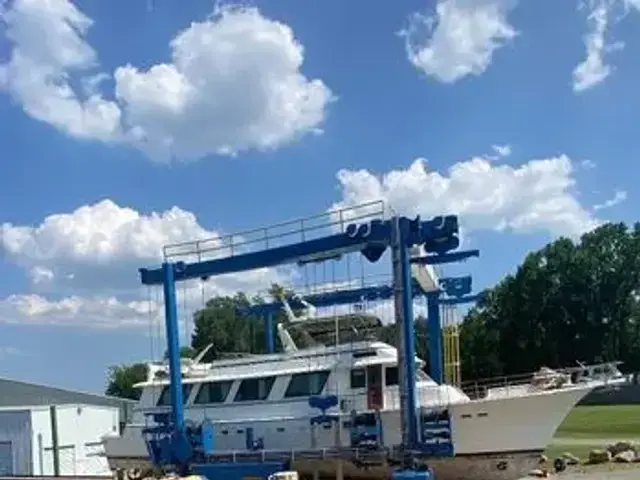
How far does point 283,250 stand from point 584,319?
72.9 m

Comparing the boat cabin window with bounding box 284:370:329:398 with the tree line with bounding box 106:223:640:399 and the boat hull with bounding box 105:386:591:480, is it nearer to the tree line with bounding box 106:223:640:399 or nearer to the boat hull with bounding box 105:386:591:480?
the boat hull with bounding box 105:386:591:480

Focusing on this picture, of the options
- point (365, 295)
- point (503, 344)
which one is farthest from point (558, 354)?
point (365, 295)

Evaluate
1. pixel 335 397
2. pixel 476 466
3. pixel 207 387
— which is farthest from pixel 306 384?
pixel 476 466

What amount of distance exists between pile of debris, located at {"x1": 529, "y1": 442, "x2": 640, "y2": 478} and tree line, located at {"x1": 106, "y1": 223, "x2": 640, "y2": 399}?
6013 centimetres

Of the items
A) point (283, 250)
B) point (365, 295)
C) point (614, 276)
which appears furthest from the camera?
point (614, 276)

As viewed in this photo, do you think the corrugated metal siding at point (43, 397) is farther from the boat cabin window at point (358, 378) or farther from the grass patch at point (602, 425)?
the boat cabin window at point (358, 378)

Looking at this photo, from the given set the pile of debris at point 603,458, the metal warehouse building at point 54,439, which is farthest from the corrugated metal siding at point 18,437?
the pile of debris at point 603,458

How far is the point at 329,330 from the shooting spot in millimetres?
33469

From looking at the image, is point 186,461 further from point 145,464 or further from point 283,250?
point 283,250

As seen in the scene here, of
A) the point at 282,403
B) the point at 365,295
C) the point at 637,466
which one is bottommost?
the point at 637,466

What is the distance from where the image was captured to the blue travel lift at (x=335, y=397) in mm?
25969

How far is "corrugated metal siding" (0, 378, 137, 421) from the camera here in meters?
55.2

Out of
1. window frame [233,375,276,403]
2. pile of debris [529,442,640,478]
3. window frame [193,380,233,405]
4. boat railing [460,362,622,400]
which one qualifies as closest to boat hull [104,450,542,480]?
boat railing [460,362,622,400]

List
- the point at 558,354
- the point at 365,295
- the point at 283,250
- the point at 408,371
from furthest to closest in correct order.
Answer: the point at 558,354 < the point at 365,295 < the point at 283,250 < the point at 408,371
